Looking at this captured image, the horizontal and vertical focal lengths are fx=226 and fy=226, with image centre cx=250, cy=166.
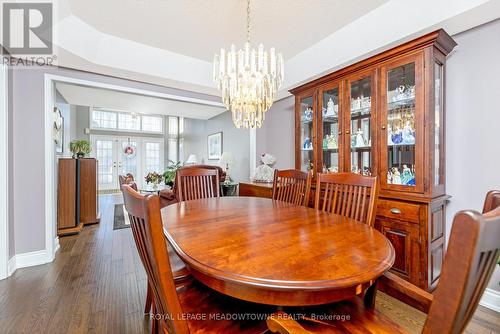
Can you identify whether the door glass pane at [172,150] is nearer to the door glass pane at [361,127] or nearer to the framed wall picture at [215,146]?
the framed wall picture at [215,146]

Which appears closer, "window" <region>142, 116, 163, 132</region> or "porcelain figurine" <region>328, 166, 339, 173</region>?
"porcelain figurine" <region>328, 166, 339, 173</region>

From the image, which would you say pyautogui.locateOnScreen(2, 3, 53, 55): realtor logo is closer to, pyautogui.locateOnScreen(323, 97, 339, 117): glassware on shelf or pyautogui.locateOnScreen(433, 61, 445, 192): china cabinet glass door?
pyautogui.locateOnScreen(323, 97, 339, 117): glassware on shelf

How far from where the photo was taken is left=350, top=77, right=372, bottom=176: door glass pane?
2.18 meters

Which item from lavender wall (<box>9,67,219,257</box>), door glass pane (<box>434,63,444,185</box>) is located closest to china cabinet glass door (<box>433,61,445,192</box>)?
door glass pane (<box>434,63,444,185</box>)

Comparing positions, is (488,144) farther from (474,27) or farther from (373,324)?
(373,324)

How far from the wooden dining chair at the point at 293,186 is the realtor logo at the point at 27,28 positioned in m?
2.61

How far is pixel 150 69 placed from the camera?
282cm

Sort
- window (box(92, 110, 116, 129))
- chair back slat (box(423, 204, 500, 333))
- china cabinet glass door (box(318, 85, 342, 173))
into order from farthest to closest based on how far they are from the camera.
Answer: window (box(92, 110, 116, 129))
china cabinet glass door (box(318, 85, 342, 173))
chair back slat (box(423, 204, 500, 333))

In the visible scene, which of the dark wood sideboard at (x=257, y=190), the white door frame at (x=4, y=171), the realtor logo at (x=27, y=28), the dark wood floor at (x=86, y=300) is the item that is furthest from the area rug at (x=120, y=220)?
the realtor logo at (x=27, y=28)

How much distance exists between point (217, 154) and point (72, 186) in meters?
3.33

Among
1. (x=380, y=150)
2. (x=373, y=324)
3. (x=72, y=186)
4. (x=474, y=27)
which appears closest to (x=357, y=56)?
(x=474, y=27)

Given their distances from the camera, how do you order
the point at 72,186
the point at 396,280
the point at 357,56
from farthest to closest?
the point at 72,186, the point at 357,56, the point at 396,280

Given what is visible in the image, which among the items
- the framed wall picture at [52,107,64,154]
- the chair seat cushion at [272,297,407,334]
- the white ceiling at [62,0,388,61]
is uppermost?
the white ceiling at [62,0,388,61]

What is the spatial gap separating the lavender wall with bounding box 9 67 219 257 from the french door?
576 cm
